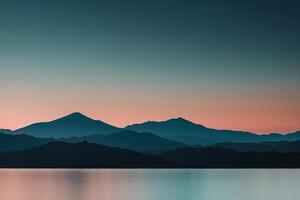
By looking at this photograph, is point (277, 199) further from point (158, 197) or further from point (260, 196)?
point (158, 197)

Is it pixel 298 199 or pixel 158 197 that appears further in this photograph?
pixel 158 197

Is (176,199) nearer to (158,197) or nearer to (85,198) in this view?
(158,197)

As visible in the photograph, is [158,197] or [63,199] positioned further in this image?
[158,197]

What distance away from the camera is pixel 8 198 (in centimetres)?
9138

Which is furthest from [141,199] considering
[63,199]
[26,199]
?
[26,199]

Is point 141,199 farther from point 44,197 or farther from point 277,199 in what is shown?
point 277,199

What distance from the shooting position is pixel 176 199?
93.1m

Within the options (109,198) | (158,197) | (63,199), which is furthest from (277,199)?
(63,199)

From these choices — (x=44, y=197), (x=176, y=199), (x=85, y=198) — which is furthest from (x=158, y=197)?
(x=44, y=197)

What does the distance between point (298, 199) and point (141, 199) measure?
2426 centimetres

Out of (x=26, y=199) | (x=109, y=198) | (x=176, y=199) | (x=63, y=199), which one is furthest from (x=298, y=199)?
(x=26, y=199)

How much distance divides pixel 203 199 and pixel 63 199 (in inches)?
869

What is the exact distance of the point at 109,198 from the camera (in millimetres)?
92562

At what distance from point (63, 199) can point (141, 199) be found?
1208 cm
